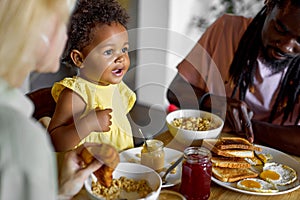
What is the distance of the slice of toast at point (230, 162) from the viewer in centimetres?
125

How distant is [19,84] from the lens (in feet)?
2.29

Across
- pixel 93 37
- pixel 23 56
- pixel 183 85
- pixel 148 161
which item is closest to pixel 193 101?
pixel 183 85

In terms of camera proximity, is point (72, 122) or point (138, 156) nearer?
point (72, 122)

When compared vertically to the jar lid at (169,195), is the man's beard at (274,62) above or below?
above

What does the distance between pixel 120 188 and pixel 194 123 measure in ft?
1.51

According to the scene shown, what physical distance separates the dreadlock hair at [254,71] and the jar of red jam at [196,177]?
2.43 ft

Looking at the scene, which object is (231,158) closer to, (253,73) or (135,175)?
(135,175)

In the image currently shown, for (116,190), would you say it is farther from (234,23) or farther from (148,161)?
(234,23)

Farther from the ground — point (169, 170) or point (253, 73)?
point (253, 73)

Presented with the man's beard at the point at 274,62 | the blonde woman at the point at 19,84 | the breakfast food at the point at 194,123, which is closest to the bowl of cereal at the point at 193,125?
the breakfast food at the point at 194,123

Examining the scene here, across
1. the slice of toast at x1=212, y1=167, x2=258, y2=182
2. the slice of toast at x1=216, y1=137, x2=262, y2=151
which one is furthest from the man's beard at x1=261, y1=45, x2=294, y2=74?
the slice of toast at x1=212, y1=167, x2=258, y2=182

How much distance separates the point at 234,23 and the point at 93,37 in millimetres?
972

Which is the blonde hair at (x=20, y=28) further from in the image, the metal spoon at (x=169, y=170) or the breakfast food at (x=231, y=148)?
the breakfast food at (x=231, y=148)

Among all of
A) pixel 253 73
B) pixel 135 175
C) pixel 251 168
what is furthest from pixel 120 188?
pixel 253 73
